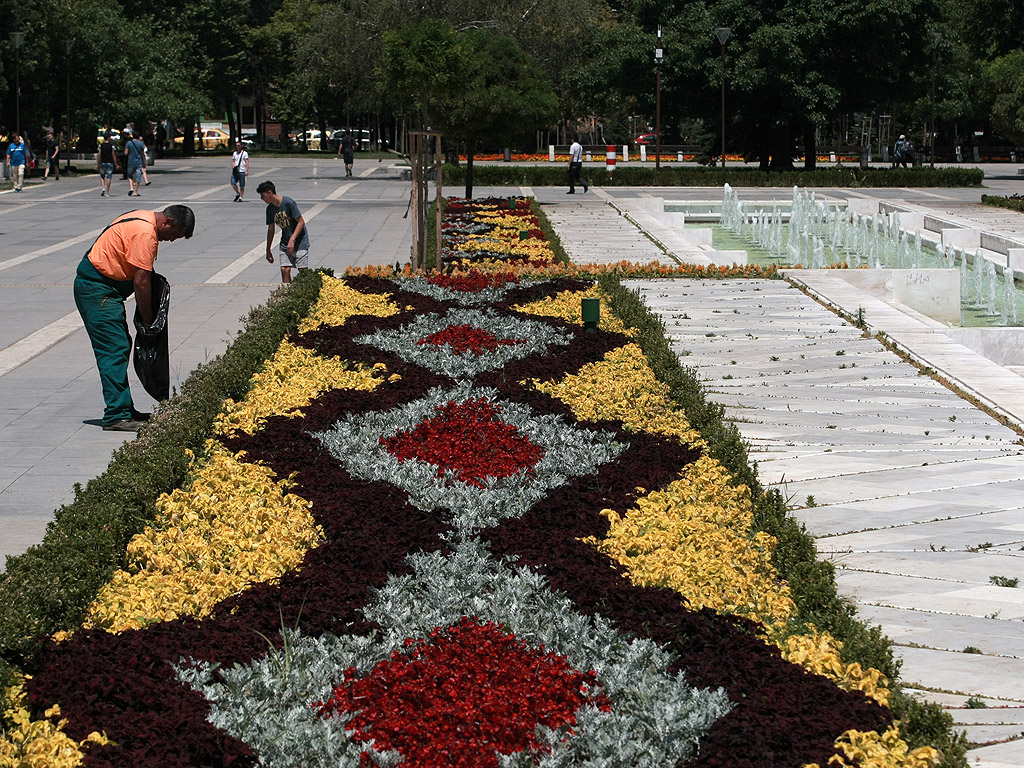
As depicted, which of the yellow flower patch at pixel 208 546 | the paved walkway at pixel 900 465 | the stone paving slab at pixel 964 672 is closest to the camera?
the stone paving slab at pixel 964 672

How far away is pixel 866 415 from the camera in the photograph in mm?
9430

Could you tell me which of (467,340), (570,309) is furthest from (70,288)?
(467,340)

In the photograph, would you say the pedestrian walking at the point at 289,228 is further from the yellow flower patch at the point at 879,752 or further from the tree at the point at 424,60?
the yellow flower patch at the point at 879,752

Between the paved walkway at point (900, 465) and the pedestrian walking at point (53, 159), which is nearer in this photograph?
the paved walkway at point (900, 465)

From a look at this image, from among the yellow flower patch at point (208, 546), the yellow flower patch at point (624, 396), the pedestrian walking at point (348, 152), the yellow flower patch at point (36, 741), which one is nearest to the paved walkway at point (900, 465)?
the yellow flower patch at point (624, 396)

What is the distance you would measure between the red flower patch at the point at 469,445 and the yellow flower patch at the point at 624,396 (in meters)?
0.76

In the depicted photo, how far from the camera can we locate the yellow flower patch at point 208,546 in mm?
5574

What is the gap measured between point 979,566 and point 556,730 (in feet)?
9.73

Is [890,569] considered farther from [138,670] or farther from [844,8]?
[844,8]

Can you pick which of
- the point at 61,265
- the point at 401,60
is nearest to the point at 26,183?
the point at 401,60

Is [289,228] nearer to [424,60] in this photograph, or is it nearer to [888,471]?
[888,471]

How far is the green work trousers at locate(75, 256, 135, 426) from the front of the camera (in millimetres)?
8953

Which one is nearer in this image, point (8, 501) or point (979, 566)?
point (979, 566)

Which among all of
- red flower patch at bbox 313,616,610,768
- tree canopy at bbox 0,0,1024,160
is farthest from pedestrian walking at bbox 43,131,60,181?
red flower patch at bbox 313,616,610,768
